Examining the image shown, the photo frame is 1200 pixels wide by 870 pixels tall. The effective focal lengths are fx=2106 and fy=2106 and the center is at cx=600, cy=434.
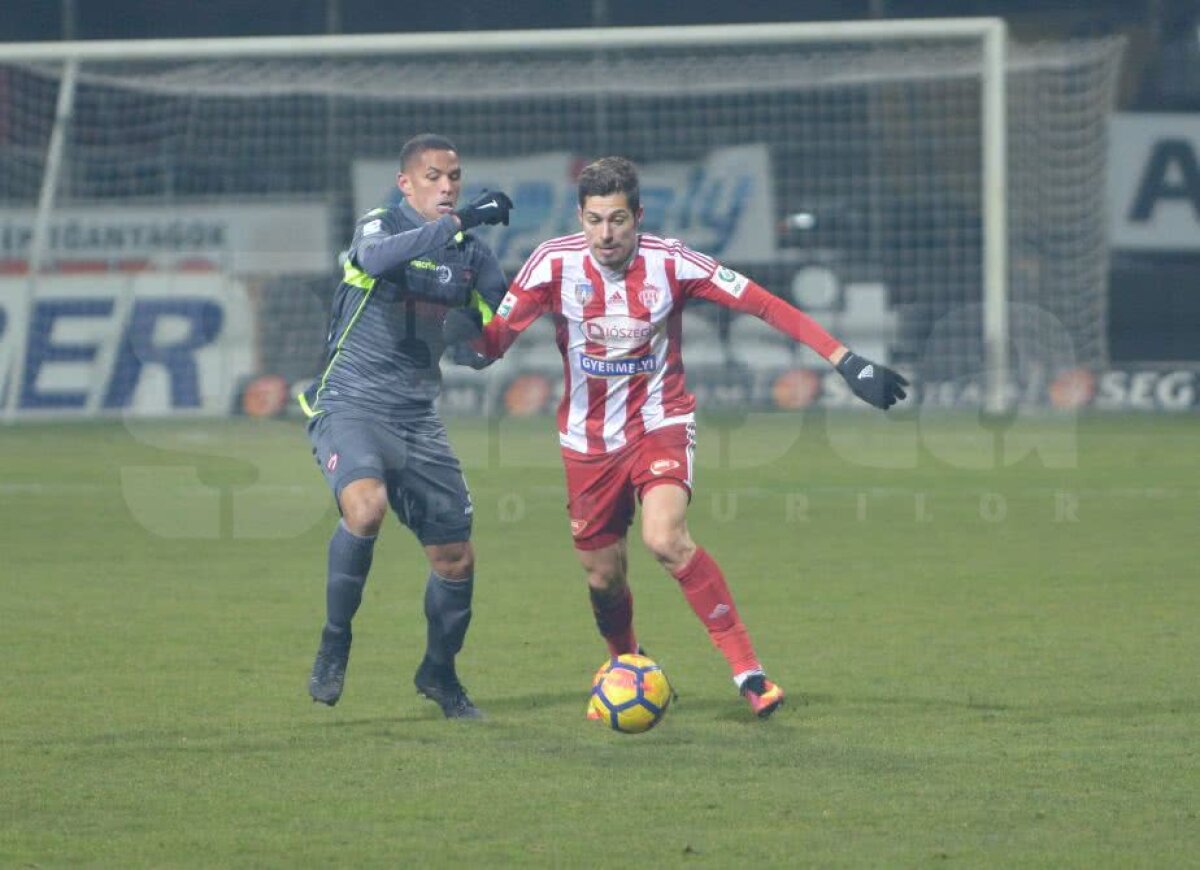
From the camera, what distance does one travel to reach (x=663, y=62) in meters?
21.4

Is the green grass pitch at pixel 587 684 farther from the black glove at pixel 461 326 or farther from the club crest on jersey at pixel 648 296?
the club crest on jersey at pixel 648 296

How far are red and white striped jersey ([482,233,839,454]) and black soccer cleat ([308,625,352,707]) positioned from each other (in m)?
1.09

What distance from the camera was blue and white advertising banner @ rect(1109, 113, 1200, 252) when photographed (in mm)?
23234

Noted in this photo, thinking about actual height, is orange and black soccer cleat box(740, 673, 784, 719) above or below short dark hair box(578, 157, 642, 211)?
below

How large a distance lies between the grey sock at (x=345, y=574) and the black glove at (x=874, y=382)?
1.73 m

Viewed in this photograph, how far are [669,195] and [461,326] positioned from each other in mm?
15141

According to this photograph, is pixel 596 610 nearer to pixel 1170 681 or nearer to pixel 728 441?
pixel 1170 681

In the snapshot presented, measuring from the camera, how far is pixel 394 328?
24.4 ft

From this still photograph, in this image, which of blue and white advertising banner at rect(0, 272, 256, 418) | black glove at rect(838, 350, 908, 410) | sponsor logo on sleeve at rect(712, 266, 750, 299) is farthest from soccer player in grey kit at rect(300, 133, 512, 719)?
blue and white advertising banner at rect(0, 272, 256, 418)

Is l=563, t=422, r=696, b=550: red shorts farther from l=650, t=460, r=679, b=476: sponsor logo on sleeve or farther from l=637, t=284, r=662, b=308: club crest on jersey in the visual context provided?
l=637, t=284, r=662, b=308: club crest on jersey

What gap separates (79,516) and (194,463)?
3337 mm

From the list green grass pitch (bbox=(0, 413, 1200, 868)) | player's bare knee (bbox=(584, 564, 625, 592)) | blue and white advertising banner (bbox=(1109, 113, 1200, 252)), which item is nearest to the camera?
green grass pitch (bbox=(0, 413, 1200, 868))

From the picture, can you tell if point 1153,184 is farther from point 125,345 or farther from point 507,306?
point 507,306

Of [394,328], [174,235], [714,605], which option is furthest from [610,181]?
[174,235]
